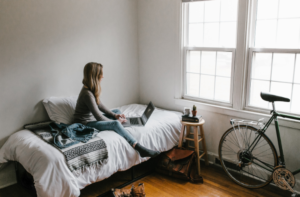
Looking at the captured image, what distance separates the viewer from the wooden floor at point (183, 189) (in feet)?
8.92

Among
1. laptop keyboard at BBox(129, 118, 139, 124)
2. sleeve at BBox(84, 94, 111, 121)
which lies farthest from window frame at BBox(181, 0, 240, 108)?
sleeve at BBox(84, 94, 111, 121)

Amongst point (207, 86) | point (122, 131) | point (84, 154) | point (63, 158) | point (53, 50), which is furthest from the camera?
point (207, 86)

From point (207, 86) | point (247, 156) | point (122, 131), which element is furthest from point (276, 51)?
point (122, 131)

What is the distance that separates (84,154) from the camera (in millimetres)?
2400

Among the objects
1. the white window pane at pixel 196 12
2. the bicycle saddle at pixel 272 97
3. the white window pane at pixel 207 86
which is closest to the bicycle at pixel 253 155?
the bicycle saddle at pixel 272 97

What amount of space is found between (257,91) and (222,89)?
17.7 inches

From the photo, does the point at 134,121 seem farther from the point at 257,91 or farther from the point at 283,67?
the point at 283,67

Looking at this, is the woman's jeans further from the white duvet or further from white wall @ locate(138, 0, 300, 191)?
white wall @ locate(138, 0, 300, 191)

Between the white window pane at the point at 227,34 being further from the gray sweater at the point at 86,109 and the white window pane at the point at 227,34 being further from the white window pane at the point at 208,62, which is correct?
the gray sweater at the point at 86,109

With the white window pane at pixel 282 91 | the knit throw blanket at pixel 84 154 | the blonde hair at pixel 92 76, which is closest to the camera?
the knit throw blanket at pixel 84 154

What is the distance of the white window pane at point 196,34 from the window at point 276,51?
0.71m

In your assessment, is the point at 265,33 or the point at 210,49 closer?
the point at 265,33

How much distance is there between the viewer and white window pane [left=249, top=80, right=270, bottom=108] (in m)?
2.87

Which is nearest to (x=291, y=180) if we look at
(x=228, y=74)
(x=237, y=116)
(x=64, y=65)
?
(x=237, y=116)
